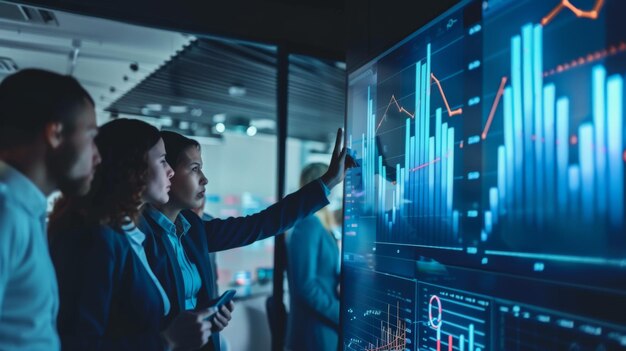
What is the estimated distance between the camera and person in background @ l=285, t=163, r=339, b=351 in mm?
2711

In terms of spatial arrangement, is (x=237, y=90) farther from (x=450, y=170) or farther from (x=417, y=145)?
(x=450, y=170)

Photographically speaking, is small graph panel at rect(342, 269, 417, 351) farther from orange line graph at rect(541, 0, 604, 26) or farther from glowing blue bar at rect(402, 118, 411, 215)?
orange line graph at rect(541, 0, 604, 26)

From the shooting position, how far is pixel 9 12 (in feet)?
10.7

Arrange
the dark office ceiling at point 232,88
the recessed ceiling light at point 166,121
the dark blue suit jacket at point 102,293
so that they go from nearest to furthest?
the dark blue suit jacket at point 102,293 → the dark office ceiling at point 232,88 → the recessed ceiling light at point 166,121

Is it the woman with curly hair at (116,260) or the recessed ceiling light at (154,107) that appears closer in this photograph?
the woman with curly hair at (116,260)

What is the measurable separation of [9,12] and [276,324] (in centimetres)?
274

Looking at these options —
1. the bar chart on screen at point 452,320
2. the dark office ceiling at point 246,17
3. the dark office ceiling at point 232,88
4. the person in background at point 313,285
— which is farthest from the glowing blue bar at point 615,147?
the dark office ceiling at point 232,88

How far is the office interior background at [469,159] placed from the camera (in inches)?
35.9

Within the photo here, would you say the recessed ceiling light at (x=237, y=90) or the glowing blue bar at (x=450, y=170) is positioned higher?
the recessed ceiling light at (x=237, y=90)

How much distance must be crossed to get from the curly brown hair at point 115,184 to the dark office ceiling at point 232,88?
6.81 ft

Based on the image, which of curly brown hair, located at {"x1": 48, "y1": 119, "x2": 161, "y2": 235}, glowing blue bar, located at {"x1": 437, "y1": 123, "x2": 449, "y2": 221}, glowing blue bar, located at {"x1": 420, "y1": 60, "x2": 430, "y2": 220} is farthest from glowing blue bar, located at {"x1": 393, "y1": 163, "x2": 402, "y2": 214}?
curly brown hair, located at {"x1": 48, "y1": 119, "x2": 161, "y2": 235}

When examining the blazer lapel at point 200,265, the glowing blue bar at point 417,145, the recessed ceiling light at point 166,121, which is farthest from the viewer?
the recessed ceiling light at point 166,121

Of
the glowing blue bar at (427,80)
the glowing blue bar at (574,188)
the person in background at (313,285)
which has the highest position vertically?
the glowing blue bar at (427,80)

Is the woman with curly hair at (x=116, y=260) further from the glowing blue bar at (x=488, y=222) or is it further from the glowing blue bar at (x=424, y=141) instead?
the glowing blue bar at (x=488, y=222)
